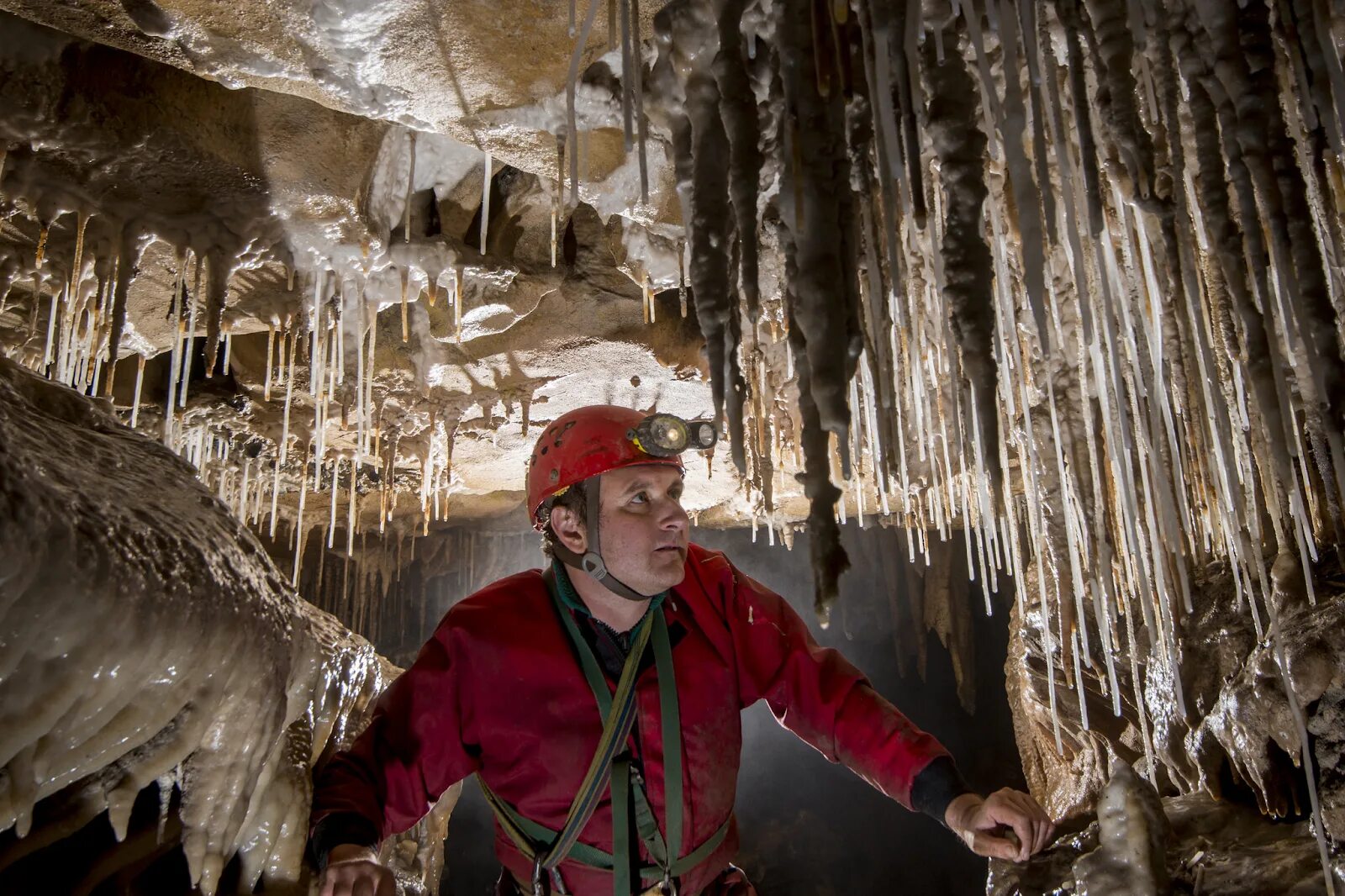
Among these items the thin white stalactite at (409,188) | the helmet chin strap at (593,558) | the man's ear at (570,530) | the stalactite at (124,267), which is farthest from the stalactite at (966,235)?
the stalactite at (124,267)

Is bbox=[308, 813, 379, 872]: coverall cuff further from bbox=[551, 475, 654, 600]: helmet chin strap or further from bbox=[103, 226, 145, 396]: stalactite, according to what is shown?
bbox=[103, 226, 145, 396]: stalactite

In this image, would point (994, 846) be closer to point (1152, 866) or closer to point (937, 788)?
point (937, 788)

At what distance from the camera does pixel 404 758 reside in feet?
6.73

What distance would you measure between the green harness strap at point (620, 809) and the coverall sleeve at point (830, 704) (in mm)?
339

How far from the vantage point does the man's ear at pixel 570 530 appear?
245 centimetres

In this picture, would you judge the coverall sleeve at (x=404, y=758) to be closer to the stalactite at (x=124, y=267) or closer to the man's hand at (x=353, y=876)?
the man's hand at (x=353, y=876)

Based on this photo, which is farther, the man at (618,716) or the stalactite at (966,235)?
the man at (618,716)

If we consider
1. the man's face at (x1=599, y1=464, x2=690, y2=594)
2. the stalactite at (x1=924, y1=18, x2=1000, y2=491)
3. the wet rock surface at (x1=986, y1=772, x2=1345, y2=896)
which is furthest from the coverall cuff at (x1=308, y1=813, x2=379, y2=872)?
the wet rock surface at (x1=986, y1=772, x2=1345, y2=896)

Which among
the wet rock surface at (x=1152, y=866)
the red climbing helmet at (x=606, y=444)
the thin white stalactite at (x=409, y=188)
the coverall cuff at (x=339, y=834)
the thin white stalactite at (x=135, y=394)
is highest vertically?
the thin white stalactite at (x=409, y=188)

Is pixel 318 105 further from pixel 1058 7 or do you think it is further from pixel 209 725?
pixel 1058 7

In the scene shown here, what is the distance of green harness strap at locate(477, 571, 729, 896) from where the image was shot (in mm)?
2066

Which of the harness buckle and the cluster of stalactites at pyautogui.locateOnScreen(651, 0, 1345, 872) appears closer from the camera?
the cluster of stalactites at pyautogui.locateOnScreen(651, 0, 1345, 872)

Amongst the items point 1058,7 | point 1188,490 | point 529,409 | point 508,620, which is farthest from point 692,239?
point 529,409

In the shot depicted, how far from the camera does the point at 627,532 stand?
2373 millimetres
